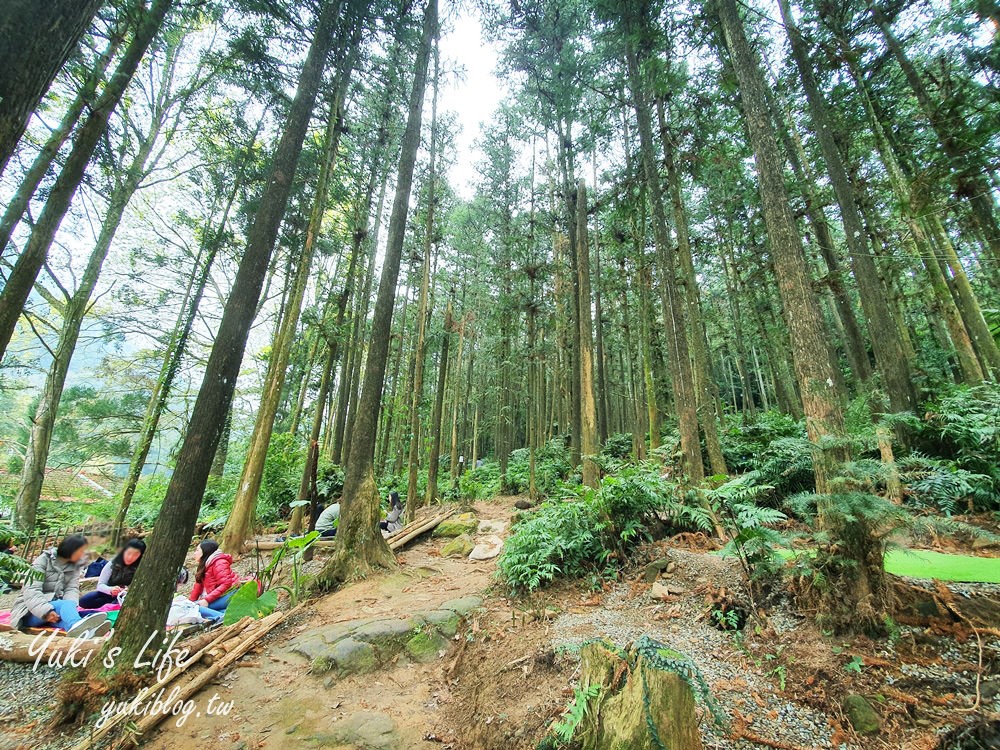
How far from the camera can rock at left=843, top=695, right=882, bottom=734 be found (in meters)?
1.97

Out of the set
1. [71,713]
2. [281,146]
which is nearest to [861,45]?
[281,146]

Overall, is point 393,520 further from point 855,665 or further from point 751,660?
point 855,665

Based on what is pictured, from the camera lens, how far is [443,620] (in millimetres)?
4309

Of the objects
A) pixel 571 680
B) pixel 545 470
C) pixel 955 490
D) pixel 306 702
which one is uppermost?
pixel 545 470

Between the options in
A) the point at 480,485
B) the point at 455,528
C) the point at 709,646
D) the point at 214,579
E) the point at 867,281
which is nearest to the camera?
the point at 709,646

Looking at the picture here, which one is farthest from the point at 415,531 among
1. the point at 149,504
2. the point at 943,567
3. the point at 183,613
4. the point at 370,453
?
the point at 149,504

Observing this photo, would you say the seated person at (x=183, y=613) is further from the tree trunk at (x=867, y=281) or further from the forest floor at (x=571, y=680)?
the tree trunk at (x=867, y=281)

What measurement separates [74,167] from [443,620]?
7.20 m

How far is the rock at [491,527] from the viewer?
29.2 ft

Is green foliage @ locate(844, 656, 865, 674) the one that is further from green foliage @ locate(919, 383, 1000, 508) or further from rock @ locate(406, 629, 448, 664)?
green foliage @ locate(919, 383, 1000, 508)

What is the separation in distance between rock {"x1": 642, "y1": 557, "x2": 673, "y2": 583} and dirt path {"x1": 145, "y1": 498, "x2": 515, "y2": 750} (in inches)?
94.0

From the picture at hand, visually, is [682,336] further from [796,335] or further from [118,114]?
[118,114]

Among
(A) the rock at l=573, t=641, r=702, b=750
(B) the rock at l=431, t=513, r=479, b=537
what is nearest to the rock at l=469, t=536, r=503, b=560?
(B) the rock at l=431, t=513, r=479, b=537

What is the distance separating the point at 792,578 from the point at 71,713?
589 centimetres
